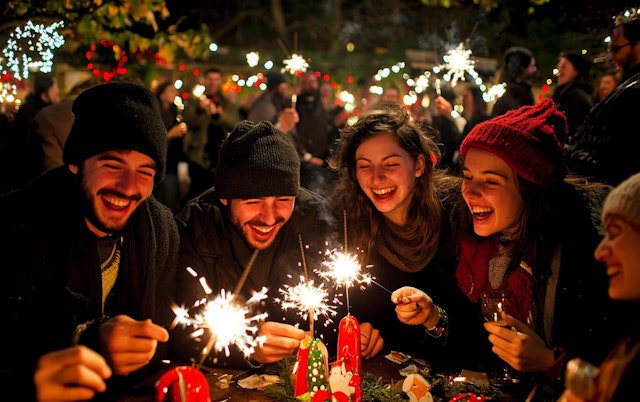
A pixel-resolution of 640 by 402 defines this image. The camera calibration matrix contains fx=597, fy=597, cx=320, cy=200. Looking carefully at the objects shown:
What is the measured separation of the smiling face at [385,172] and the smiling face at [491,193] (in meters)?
0.60

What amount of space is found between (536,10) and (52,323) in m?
8.17

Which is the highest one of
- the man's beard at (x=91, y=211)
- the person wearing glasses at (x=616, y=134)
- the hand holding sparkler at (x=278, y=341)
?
the person wearing glasses at (x=616, y=134)

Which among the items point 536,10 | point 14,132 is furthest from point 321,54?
point 14,132

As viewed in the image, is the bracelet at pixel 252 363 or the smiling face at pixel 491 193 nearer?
the bracelet at pixel 252 363

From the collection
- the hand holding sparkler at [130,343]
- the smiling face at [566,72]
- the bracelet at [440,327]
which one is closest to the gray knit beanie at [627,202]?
the bracelet at [440,327]

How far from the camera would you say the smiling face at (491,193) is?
323cm

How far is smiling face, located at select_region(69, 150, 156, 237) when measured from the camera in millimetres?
3084

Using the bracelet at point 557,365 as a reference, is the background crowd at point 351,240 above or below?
above

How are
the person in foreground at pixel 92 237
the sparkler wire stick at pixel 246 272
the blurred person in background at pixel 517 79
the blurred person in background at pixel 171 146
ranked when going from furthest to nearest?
the blurred person in background at pixel 171 146, the blurred person in background at pixel 517 79, the sparkler wire stick at pixel 246 272, the person in foreground at pixel 92 237

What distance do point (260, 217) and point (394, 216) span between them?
37.6 inches

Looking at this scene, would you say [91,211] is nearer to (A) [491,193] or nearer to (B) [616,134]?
(A) [491,193]

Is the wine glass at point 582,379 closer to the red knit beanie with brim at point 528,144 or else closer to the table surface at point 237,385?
the table surface at point 237,385

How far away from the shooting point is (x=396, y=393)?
8.87 ft

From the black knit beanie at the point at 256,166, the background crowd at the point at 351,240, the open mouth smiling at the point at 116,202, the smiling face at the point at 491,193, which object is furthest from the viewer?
the black knit beanie at the point at 256,166
